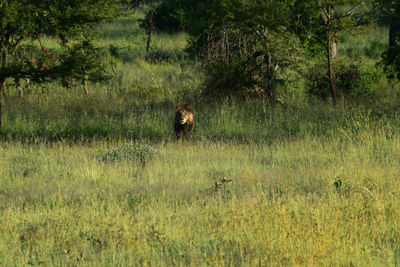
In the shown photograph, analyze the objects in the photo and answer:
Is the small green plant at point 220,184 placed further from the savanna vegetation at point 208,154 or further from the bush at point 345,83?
the bush at point 345,83

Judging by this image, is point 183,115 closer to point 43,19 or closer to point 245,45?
point 43,19

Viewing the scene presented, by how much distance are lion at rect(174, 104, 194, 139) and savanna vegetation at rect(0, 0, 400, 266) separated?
0.32m

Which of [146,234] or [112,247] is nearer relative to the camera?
[112,247]

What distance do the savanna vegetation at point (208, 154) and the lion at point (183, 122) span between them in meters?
0.32

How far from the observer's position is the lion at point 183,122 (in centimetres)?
1255

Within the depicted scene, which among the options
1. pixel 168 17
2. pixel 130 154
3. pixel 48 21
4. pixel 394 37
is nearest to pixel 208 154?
pixel 130 154

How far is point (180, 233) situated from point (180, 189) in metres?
2.10

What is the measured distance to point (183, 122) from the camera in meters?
12.5

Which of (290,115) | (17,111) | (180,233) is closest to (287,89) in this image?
(290,115)

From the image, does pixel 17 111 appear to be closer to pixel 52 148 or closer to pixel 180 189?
pixel 52 148

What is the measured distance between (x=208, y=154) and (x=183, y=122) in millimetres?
1548

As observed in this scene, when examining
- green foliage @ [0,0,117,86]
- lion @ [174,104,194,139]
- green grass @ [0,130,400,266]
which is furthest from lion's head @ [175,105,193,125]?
green foliage @ [0,0,117,86]

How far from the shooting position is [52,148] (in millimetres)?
11953

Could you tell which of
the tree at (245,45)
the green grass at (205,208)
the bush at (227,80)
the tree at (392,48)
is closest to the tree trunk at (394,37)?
the tree at (392,48)
